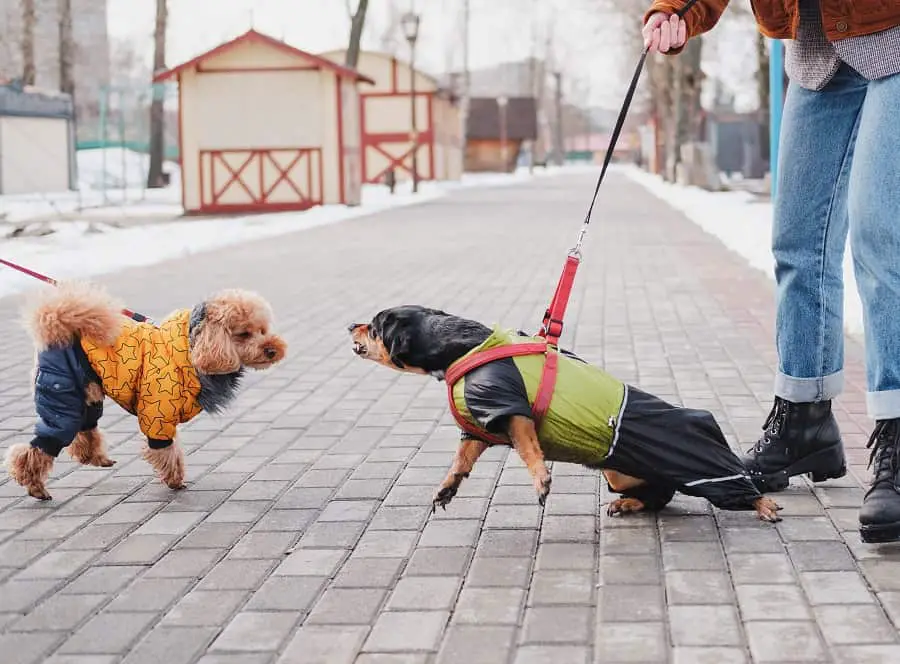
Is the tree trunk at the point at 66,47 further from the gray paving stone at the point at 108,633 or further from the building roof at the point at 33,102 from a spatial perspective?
the gray paving stone at the point at 108,633

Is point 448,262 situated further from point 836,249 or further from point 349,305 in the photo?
point 836,249

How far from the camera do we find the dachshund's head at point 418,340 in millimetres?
4105

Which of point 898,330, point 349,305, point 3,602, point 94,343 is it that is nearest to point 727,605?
point 898,330

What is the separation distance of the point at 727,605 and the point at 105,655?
1511mm

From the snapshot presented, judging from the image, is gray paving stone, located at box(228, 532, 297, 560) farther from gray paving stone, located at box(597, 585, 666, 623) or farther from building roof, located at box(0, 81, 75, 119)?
building roof, located at box(0, 81, 75, 119)

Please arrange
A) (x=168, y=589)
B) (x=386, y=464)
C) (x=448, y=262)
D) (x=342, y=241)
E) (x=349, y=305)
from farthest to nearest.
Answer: (x=342, y=241) < (x=448, y=262) < (x=349, y=305) < (x=386, y=464) < (x=168, y=589)

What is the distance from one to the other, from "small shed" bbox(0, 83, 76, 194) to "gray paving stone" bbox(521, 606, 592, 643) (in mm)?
34591

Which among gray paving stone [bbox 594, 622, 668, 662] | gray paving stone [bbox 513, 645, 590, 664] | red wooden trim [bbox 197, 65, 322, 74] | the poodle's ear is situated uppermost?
red wooden trim [bbox 197, 65, 322, 74]

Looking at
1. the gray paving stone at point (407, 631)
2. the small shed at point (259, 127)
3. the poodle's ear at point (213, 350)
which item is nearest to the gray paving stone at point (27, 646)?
the gray paving stone at point (407, 631)

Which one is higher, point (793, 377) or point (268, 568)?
point (793, 377)

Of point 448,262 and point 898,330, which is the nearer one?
point 898,330

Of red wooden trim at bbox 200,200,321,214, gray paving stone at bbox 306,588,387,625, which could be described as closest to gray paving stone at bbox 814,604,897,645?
gray paving stone at bbox 306,588,387,625

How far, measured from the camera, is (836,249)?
4594 millimetres

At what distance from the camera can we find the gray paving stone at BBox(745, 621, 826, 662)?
3.11 meters
